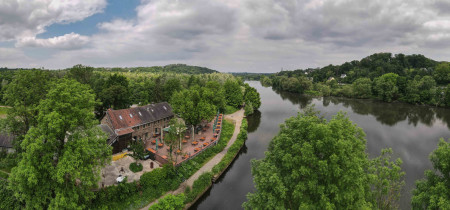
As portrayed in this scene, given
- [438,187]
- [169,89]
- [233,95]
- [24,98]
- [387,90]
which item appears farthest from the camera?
[387,90]

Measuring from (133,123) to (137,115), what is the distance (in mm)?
2122

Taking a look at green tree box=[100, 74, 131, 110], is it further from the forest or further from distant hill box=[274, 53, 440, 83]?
distant hill box=[274, 53, 440, 83]

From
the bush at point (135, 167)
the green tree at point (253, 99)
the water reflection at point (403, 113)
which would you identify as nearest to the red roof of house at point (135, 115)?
the bush at point (135, 167)

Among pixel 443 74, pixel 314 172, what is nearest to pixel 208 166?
pixel 314 172

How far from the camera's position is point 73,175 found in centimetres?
1392

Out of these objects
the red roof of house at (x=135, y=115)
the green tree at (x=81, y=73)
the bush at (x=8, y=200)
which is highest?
the green tree at (x=81, y=73)

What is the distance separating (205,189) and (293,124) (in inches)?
561

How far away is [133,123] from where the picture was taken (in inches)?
1281

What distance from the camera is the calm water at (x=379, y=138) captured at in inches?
Result: 929

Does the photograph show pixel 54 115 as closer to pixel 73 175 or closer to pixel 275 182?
pixel 73 175

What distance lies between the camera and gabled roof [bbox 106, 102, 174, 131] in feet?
101

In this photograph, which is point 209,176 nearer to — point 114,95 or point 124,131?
point 124,131

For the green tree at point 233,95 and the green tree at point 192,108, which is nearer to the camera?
the green tree at point 192,108

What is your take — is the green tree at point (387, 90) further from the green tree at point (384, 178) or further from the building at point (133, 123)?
the building at point (133, 123)
